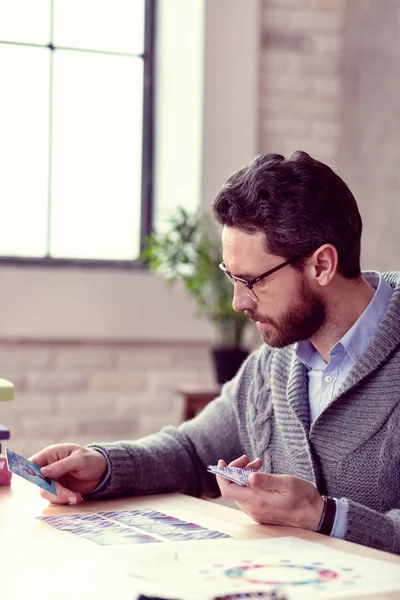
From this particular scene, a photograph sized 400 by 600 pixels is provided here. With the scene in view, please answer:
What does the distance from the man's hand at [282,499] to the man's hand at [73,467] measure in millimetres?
434

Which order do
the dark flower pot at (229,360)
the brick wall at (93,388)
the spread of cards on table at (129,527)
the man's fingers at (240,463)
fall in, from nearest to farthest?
the spread of cards on table at (129,527)
the man's fingers at (240,463)
the dark flower pot at (229,360)
the brick wall at (93,388)

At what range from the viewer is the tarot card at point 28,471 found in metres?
2.01

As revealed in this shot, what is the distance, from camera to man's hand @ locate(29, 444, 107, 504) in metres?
2.10

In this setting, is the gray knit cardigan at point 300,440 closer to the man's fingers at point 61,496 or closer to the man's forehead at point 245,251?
the man's fingers at point 61,496

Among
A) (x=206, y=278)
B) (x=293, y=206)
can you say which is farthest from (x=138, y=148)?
(x=293, y=206)

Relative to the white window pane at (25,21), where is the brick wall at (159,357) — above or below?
below

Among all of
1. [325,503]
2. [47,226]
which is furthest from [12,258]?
[325,503]

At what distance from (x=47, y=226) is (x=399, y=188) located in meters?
1.55

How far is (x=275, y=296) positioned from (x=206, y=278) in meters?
1.86

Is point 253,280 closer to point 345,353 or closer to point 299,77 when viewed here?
point 345,353

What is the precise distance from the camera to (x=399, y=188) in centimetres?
437

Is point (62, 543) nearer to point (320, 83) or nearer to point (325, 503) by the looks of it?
point (325, 503)

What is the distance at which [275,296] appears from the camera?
2.22 metres

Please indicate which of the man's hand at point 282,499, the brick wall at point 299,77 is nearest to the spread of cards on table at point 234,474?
the man's hand at point 282,499
